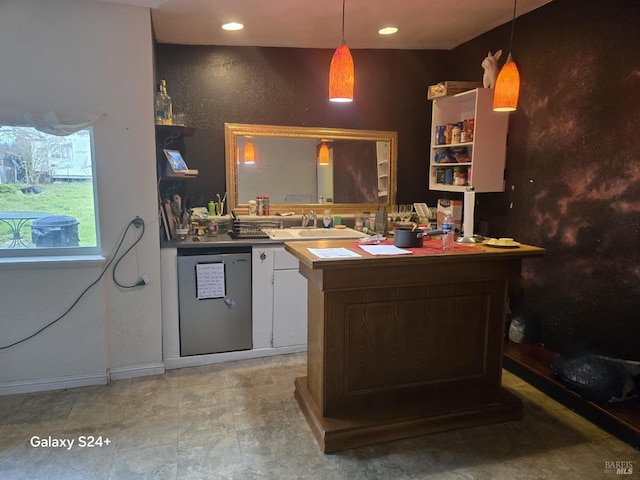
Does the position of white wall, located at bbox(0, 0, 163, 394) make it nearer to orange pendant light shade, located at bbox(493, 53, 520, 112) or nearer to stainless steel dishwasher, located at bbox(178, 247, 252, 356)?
stainless steel dishwasher, located at bbox(178, 247, 252, 356)

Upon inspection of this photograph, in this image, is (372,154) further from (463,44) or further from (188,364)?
(188,364)

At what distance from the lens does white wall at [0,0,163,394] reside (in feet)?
8.50

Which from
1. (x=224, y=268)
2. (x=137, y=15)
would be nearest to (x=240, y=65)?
(x=137, y=15)

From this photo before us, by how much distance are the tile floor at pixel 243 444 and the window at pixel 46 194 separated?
3.18 feet

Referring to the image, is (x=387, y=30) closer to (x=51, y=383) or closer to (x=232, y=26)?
(x=232, y=26)

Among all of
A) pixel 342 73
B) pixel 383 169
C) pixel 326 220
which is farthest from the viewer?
pixel 383 169

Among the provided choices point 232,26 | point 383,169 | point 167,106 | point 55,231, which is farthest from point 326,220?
point 55,231

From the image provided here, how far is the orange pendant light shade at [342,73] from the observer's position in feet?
7.00

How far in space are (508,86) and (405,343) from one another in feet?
5.09

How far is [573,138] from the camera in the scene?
288 cm

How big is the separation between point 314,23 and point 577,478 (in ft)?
10.4

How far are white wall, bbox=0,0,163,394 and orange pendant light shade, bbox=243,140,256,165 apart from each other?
99cm

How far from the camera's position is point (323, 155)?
3.96m

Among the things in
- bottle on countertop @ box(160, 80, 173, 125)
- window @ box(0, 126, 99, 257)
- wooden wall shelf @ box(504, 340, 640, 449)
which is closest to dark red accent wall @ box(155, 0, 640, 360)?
wooden wall shelf @ box(504, 340, 640, 449)
